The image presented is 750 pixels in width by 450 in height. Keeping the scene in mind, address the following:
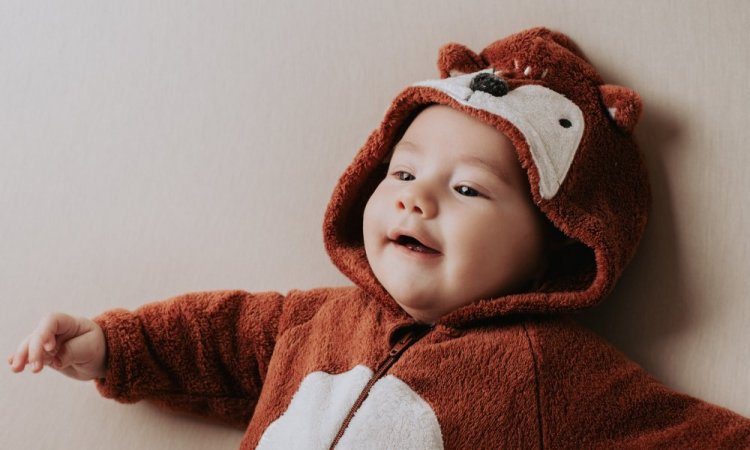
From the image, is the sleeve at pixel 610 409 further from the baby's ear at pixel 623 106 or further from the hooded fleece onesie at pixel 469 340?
the baby's ear at pixel 623 106

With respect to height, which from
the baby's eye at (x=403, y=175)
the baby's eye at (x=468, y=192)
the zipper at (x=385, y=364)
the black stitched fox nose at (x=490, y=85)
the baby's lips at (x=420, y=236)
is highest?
the black stitched fox nose at (x=490, y=85)

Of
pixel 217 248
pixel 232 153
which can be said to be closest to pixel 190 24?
pixel 232 153

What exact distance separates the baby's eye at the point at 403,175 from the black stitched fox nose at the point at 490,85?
0.15 m

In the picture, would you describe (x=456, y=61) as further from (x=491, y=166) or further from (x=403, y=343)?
(x=403, y=343)

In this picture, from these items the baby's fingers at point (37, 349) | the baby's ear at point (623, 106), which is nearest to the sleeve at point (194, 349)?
the baby's fingers at point (37, 349)

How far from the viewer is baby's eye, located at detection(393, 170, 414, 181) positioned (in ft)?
4.09

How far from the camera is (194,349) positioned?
1.35 metres

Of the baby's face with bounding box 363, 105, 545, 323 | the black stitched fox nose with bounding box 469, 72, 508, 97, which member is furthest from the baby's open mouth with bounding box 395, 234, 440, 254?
the black stitched fox nose with bounding box 469, 72, 508, 97

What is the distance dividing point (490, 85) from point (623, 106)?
21cm

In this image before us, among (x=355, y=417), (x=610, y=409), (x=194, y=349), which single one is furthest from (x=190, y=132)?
(x=610, y=409)

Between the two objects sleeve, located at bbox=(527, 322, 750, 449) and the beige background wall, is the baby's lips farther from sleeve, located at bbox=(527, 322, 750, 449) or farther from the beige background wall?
the beige background wall

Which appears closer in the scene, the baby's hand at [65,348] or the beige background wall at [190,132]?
the baby's hand at [65,348]

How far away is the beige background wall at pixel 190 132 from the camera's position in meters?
1.41

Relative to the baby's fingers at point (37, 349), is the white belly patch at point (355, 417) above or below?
below
